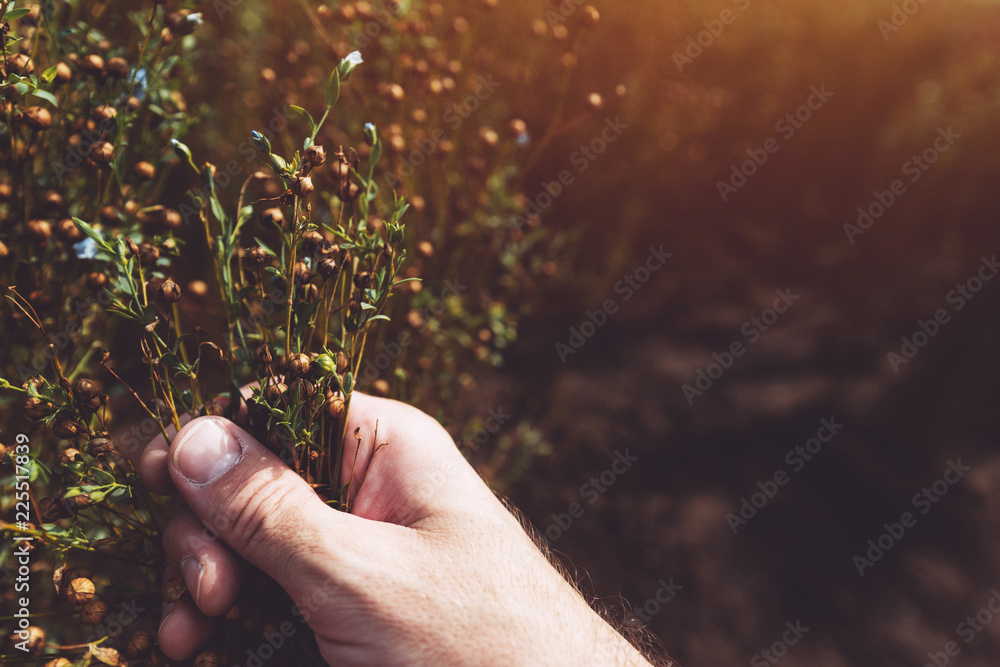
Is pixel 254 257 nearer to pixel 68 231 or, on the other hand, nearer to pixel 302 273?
pixel 302 273

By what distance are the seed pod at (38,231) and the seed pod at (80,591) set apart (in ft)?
1.68

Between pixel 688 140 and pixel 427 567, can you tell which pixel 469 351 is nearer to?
pixel 427 567

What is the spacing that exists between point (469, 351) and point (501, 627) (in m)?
0.98

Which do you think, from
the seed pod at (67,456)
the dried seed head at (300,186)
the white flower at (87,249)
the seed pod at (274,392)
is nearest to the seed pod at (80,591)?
the seed pod at (67,456)

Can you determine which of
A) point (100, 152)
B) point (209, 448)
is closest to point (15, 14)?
point (100, 152)

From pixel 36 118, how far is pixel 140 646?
0.75 metres

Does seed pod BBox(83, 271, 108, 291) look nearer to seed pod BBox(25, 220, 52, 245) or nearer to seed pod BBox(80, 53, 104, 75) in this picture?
seed pod BBox(25, 220, 52, 245)

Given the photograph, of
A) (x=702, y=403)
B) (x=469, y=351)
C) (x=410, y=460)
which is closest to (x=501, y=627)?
(x=410, y=460)

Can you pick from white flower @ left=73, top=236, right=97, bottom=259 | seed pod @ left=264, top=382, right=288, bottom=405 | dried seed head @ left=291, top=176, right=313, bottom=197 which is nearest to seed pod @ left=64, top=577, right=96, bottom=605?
seed pod @ left=264, top=382, right=288, bottom=405

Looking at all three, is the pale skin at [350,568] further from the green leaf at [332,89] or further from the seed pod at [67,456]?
the green leaf at [332,89]

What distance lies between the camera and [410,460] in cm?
98

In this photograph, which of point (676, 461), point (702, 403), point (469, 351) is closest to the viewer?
point (469, 351)

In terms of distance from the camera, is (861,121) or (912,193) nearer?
(912,193)

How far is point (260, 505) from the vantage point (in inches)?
31.8
